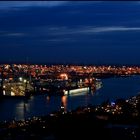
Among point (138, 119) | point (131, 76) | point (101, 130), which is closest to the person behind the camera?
point (101, 130)

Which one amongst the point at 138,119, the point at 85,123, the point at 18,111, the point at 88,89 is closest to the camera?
the point at 85,123

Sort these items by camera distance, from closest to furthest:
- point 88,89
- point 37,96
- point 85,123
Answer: point 85,123, point 37,96, point 88,89

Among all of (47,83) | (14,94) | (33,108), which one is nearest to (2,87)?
(14,94)

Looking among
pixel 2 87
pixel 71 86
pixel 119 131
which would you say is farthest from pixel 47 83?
pixel 119 131

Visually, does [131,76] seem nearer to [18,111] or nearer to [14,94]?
[14,94]

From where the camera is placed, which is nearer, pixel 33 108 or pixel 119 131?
pixel 119 131

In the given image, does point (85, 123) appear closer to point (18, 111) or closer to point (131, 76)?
point (18, 111)

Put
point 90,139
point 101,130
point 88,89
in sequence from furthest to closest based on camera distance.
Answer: point 88,89, point 101,130, point 90,139

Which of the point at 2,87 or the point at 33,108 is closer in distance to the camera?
the point at 33,108
